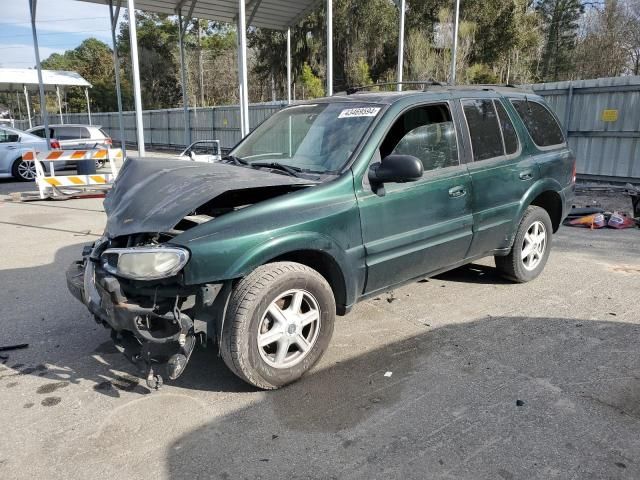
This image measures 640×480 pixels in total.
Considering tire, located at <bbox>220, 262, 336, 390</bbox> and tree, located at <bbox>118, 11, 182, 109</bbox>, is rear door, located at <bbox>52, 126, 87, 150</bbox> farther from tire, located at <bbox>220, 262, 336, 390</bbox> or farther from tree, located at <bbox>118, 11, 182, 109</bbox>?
tree, located at <bbox>118, 11, 182, 109</bbox>

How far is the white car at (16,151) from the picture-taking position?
14508 mm

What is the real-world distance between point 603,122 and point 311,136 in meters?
10.2

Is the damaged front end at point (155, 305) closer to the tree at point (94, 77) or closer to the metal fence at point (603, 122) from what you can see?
the metal fence at point (603, 122)

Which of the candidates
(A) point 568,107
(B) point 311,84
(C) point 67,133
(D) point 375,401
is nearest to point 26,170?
(C) point 67,133

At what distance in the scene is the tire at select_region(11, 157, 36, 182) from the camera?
1468 centimetres

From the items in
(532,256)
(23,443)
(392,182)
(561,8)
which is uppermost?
(561,8)

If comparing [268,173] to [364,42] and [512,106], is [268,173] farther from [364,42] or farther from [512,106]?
→ [364,42]

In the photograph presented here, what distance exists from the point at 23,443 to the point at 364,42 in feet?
99.2

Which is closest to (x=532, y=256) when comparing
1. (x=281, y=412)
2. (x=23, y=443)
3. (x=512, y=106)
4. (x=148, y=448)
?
(x=512, y=106)

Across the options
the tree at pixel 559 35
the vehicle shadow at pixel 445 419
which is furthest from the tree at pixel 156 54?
the vehicle shadow at pixel 445 419

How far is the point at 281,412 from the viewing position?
3.00 meters

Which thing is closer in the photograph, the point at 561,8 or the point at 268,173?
the point at 268,173

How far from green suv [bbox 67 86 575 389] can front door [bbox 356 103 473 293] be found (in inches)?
0.5

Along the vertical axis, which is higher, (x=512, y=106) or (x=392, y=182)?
(x=512, y=106)
